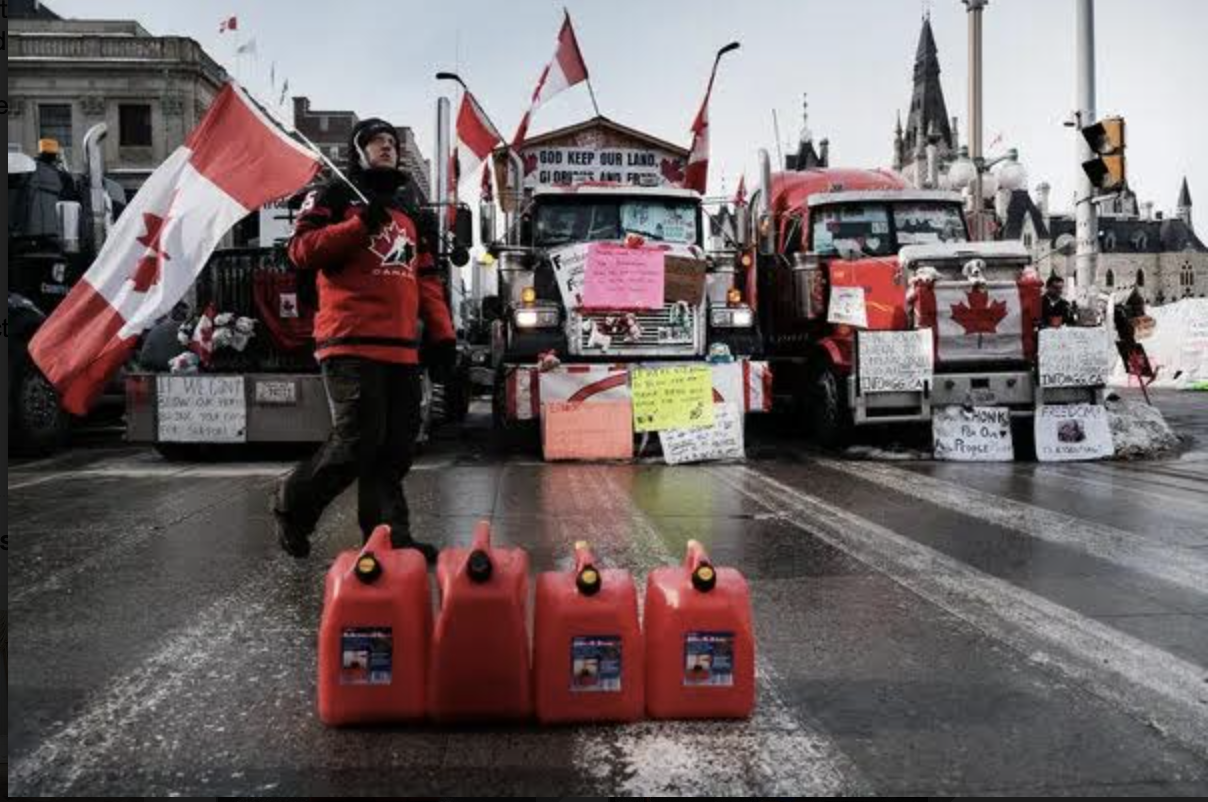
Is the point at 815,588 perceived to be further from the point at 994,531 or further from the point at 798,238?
the point at 798,238

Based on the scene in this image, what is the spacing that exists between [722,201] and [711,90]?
315 cm

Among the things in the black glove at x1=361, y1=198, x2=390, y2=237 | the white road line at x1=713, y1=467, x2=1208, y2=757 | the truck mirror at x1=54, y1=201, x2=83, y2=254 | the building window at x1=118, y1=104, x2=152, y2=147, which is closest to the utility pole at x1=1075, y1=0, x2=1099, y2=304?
the white road line at x1=713, y1=467, x2=1208, y2=757

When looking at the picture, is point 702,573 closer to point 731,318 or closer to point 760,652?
point 760,652

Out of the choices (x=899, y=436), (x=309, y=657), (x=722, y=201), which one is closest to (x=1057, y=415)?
(x=899, y=436)

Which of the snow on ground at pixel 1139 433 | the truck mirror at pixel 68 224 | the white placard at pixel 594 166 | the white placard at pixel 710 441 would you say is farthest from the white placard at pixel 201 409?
the snow on ground at pixel 1139 433

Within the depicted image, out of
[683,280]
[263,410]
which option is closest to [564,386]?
[683,280]

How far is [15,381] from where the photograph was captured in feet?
35.8

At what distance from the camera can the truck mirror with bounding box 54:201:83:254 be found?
425 inches

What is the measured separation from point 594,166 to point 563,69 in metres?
3.21

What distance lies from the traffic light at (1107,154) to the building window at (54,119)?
49.7 meters

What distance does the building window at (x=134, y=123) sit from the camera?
52.1m

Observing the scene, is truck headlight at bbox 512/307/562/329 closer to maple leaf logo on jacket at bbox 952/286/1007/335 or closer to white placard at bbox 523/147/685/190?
white placard at bbox 523/147/685/190

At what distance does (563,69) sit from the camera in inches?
630

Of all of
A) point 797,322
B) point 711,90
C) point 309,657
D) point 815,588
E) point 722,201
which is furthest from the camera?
point 711,90
